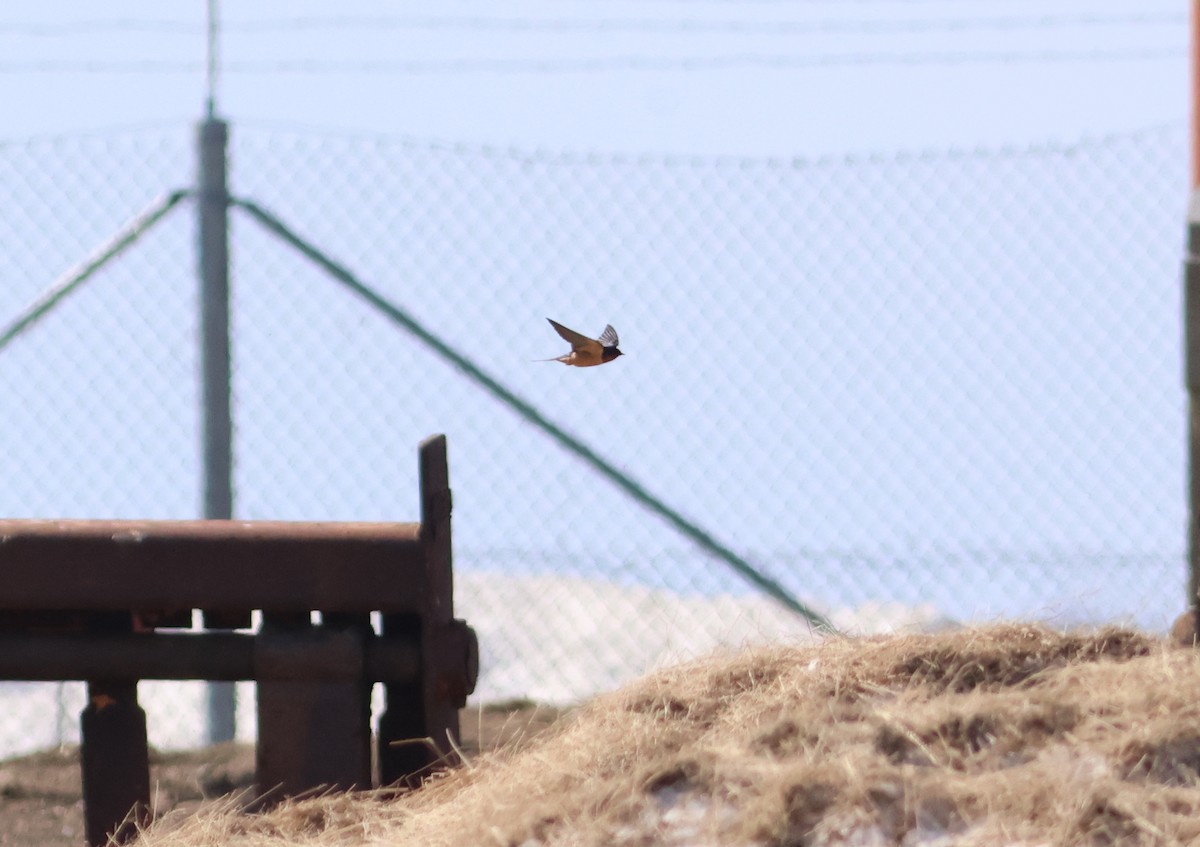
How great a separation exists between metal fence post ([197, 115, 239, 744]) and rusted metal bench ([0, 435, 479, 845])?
3.58ft

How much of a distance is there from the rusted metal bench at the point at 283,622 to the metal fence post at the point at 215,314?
1091mm

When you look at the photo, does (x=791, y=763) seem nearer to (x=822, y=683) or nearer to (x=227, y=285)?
(x=822, y=683)

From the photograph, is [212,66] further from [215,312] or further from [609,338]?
[609,338]

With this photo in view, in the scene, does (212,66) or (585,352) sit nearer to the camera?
(585,352)

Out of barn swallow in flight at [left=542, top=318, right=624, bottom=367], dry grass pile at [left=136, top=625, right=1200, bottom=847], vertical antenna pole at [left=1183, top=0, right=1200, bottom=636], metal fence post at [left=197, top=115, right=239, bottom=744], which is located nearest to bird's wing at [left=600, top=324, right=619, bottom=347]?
barn swallow in flight at [left=542, top=318, right=624, bottom=367]

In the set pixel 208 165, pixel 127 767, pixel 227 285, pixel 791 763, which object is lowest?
pixel 127 767

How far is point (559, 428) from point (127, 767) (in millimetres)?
1475

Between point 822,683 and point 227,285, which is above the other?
point 227,285

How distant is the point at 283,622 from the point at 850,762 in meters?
1.25

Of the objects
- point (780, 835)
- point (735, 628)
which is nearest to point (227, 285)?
point (735, 628)

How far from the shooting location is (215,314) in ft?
13.9

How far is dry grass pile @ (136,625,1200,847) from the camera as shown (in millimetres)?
2201

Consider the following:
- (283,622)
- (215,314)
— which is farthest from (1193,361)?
(215,314)

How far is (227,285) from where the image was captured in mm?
4270
